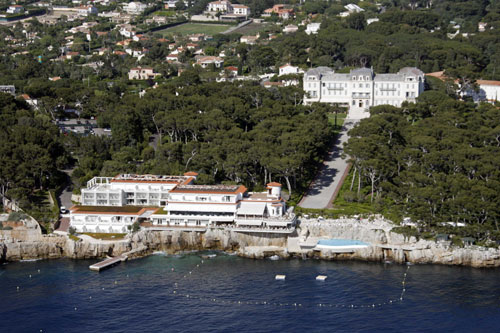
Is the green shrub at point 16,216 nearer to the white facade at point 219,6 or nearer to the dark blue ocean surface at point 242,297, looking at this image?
the dark blue ocean surface at point 242,297

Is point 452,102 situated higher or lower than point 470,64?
lower

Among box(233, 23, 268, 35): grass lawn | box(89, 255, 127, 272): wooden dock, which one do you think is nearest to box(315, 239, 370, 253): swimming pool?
box(89, 255, 127, 272): wooden dock

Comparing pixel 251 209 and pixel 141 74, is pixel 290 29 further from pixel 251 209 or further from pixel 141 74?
pixel 251 209

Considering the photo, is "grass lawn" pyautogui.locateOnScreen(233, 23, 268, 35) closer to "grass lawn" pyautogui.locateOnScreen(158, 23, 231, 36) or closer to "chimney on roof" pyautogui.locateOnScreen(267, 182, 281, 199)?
"grass lawn" pyautogui.locateOnScreen(158, 23, 231, 36)

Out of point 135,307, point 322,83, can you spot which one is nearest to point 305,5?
point 322,83

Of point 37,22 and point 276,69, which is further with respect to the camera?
point 37,22

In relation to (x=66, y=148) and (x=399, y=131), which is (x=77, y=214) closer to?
(x=66, y=148)
